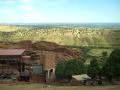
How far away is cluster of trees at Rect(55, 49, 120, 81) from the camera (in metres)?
54.0

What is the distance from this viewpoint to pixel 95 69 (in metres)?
57.2

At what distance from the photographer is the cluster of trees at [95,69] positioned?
177 ft

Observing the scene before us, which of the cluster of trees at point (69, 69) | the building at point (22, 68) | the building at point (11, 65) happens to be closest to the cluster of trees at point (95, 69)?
the cluster of trees at point (69, 69)

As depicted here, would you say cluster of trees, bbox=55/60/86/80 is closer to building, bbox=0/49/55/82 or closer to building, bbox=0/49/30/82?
building, bbox=0/49/55/82

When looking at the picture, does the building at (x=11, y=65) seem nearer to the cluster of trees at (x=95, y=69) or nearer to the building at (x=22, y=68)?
the building at (x=22, y=68)

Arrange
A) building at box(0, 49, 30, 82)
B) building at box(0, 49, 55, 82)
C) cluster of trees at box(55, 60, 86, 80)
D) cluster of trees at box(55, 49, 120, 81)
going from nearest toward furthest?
cluster of trees at box(55, 49, 120, 81) < cluster of trees at box(55, 60, 86, 80) < building at box(0, 49, 55, 82) < building at box(0, 49, 30, 82)

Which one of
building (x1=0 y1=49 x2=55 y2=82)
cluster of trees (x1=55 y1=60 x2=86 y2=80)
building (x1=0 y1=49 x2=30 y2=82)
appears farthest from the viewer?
building (x1=0 y1=49 x2=30 y2=82)

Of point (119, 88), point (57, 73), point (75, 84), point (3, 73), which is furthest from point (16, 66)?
point (119, 88)

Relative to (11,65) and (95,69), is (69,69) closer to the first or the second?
(95,69)

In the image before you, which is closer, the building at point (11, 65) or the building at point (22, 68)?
the building at point (22, 68)

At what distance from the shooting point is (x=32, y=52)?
7931 cm

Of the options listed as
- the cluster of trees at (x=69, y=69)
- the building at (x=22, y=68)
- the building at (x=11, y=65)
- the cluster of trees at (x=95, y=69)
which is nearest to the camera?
the cluster of trees at (x=95, y=69)

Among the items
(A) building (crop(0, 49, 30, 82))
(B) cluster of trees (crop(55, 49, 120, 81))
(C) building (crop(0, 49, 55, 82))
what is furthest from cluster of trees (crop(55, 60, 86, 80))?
(A) building (crop(0, 49, 30, 82))

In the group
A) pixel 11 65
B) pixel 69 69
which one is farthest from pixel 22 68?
pixel 69 69
